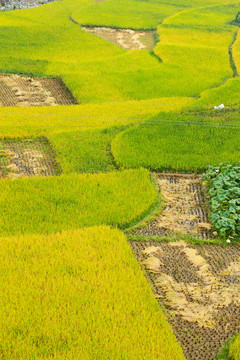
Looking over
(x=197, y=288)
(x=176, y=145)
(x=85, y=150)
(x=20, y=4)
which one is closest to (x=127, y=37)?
(x=20, y=4)

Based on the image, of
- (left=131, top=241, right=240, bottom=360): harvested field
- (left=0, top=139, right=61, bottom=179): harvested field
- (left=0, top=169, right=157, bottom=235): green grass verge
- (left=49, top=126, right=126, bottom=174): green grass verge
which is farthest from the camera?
(left=49, top=126, right=126, bottom=174): green grass verge

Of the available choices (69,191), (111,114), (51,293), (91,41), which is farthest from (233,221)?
(91,41)

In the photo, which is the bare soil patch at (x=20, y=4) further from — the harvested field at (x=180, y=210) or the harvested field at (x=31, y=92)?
the harvested field at (x=180, y=210)

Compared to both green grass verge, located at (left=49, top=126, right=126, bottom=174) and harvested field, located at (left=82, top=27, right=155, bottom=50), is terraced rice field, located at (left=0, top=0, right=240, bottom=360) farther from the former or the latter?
harvested field, located at (left=82, top=27, right=155, bottom=50)

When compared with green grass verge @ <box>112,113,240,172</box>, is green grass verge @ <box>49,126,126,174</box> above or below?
above

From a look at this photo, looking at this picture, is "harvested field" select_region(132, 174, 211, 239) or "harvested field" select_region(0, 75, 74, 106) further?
"harvested field" select_region(0, 75, 74, 106)

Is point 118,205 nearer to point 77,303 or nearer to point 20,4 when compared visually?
point 77,303

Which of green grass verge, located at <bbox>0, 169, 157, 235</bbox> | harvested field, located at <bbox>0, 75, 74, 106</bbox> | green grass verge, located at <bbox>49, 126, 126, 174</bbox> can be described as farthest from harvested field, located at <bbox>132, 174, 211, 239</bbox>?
harvested field, located at <bbox>0, 75, 74, 106</bbox>

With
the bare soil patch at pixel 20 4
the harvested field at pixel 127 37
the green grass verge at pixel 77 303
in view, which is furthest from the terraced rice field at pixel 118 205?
the bare soil patch at pixel 20 4
